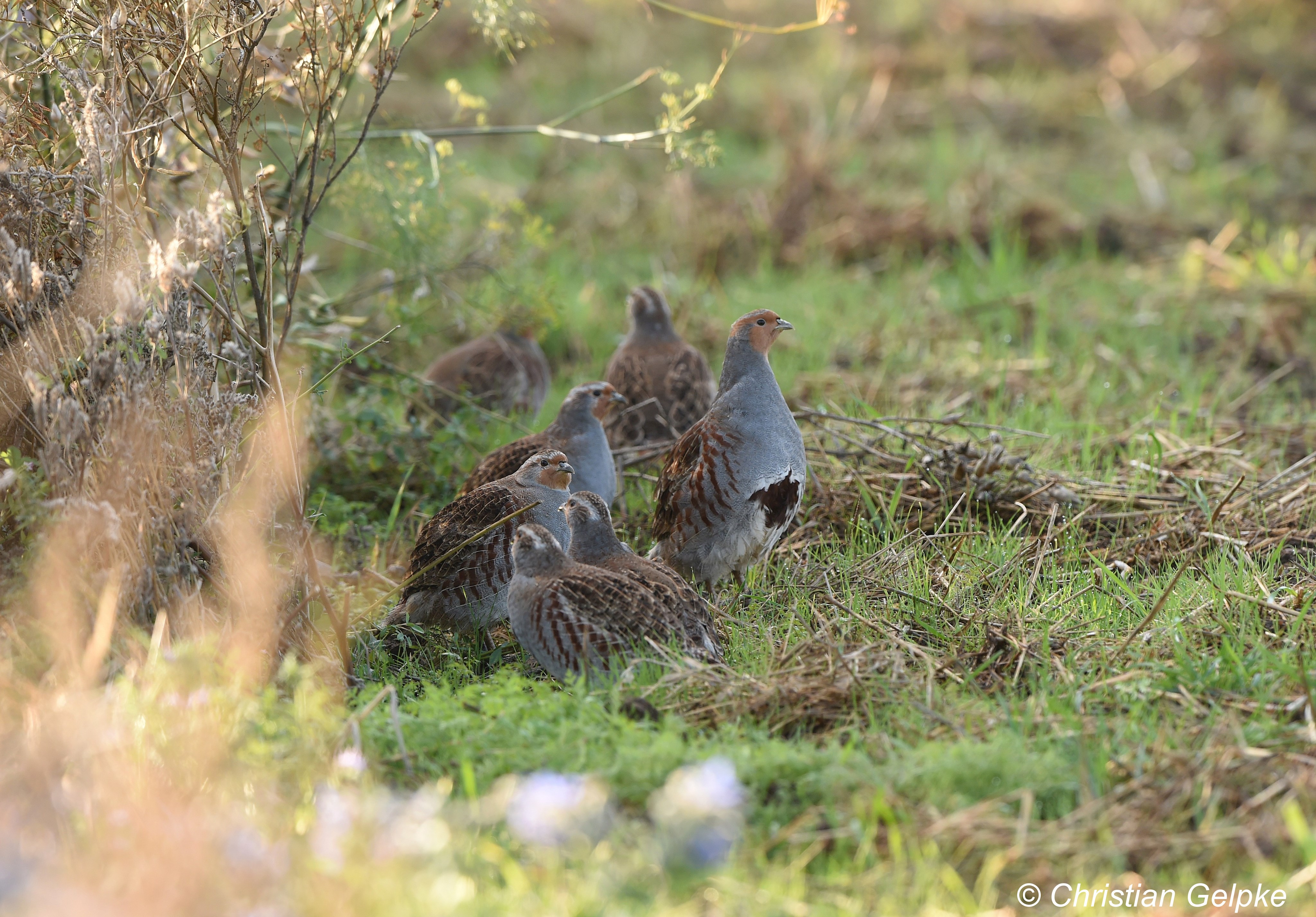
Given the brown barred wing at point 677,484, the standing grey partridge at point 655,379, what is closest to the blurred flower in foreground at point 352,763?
the brown barred wing at point 677,484

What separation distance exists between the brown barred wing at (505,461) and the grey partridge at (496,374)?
125 centimetres

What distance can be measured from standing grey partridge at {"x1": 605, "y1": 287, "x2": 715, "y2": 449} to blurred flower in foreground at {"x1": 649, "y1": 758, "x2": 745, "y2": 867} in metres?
3.34

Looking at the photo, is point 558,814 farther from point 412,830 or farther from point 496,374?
point 496,374

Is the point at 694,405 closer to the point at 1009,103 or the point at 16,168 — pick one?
the point at 16,168

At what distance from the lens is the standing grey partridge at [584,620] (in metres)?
3.32

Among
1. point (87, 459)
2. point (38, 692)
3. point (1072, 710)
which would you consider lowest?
point (1072, 710)

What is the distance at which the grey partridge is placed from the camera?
19.8ft

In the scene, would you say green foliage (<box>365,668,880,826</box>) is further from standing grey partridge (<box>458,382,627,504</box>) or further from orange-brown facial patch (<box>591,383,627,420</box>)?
orange-brown facial patch (<box>591,383,627,420</box>)

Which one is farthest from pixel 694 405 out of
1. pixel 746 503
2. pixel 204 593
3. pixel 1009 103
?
pixel 1009 103

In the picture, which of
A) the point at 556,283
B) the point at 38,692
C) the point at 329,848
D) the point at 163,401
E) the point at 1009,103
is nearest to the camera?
the point at 329,848

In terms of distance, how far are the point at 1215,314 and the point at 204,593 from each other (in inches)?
236

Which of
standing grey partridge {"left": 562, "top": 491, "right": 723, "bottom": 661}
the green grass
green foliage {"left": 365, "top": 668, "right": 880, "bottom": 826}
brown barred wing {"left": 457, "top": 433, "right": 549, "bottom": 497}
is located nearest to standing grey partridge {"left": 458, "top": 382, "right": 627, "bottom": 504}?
brown barred wing {"left": 457, "top": 433, "right": 549, "bottom": 497}

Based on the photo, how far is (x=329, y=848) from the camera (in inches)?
83.0

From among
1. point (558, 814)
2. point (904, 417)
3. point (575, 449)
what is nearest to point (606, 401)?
point (575, 449)
